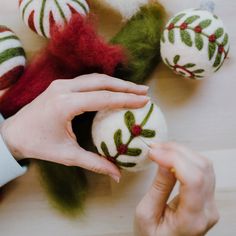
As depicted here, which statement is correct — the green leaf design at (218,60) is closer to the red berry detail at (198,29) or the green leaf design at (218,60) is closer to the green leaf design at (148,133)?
the red berry detail at (198,29)

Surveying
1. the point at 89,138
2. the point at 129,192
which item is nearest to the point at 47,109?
the point at 89,138

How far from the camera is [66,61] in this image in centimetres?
65

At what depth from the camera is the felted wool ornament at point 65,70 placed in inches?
24.3

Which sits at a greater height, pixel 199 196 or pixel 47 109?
pixel 47 109

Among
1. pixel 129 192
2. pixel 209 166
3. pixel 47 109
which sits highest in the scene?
pixel 47 109

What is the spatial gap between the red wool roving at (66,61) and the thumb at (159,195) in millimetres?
186

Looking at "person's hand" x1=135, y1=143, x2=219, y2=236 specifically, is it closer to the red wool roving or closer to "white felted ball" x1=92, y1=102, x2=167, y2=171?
"white felted ball" x1=92, y1=102, x2=167, y2=171

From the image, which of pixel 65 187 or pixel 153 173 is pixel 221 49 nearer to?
pixel 153 173

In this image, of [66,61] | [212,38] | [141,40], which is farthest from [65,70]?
[212,38]

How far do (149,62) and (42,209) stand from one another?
1.07 feet

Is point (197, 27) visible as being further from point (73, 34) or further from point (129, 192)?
point (129, 192)

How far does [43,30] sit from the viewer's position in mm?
684

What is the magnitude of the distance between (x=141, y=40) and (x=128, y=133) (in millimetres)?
185

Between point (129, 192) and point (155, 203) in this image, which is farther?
point (129, 192)
